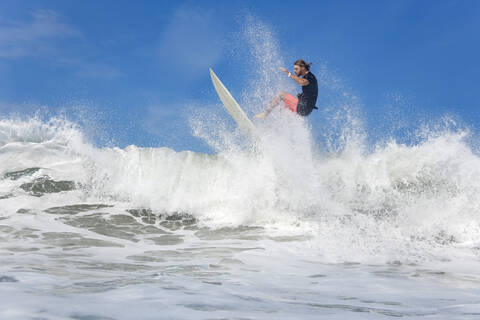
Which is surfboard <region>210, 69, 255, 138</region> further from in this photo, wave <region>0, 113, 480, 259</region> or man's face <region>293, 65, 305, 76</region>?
man's face <region>293, 65, 305, 76</region>

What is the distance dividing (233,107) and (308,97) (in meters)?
2.00

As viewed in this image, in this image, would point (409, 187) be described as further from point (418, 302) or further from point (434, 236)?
point (418, 302)

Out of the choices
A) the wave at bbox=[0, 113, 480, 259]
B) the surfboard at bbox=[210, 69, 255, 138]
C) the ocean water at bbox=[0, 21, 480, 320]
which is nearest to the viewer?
the ocean water at bbox=[0, 21, 480, 320]

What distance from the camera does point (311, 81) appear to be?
8.00 metres

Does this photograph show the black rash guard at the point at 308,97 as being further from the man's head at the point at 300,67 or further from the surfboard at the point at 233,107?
the surfboard at the point at 233,107

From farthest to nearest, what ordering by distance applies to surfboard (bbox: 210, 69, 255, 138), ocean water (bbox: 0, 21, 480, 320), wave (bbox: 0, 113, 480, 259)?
surfboard (bbox: 210, 69, 255, 138), wave (bbox: 0, 113, 480, 259), ocean water (bbox: 0, 21, 480, 320)

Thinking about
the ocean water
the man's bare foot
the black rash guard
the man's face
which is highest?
the man's face

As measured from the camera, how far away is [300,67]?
315 inches

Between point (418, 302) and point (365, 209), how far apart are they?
6.81 meters

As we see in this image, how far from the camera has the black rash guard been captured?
8.01m

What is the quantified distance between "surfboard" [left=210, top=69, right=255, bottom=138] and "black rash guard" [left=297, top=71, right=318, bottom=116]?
1.46 metres

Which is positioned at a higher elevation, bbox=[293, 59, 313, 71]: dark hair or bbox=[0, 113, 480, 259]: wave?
bbox=[293, 59, 313, 71]: dark hair

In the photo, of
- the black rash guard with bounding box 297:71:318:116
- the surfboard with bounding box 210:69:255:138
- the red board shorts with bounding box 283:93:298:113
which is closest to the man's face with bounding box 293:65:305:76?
the black rash guard with bounding box 297:71:318:116

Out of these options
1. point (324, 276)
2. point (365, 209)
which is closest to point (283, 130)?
point (365, 209)
